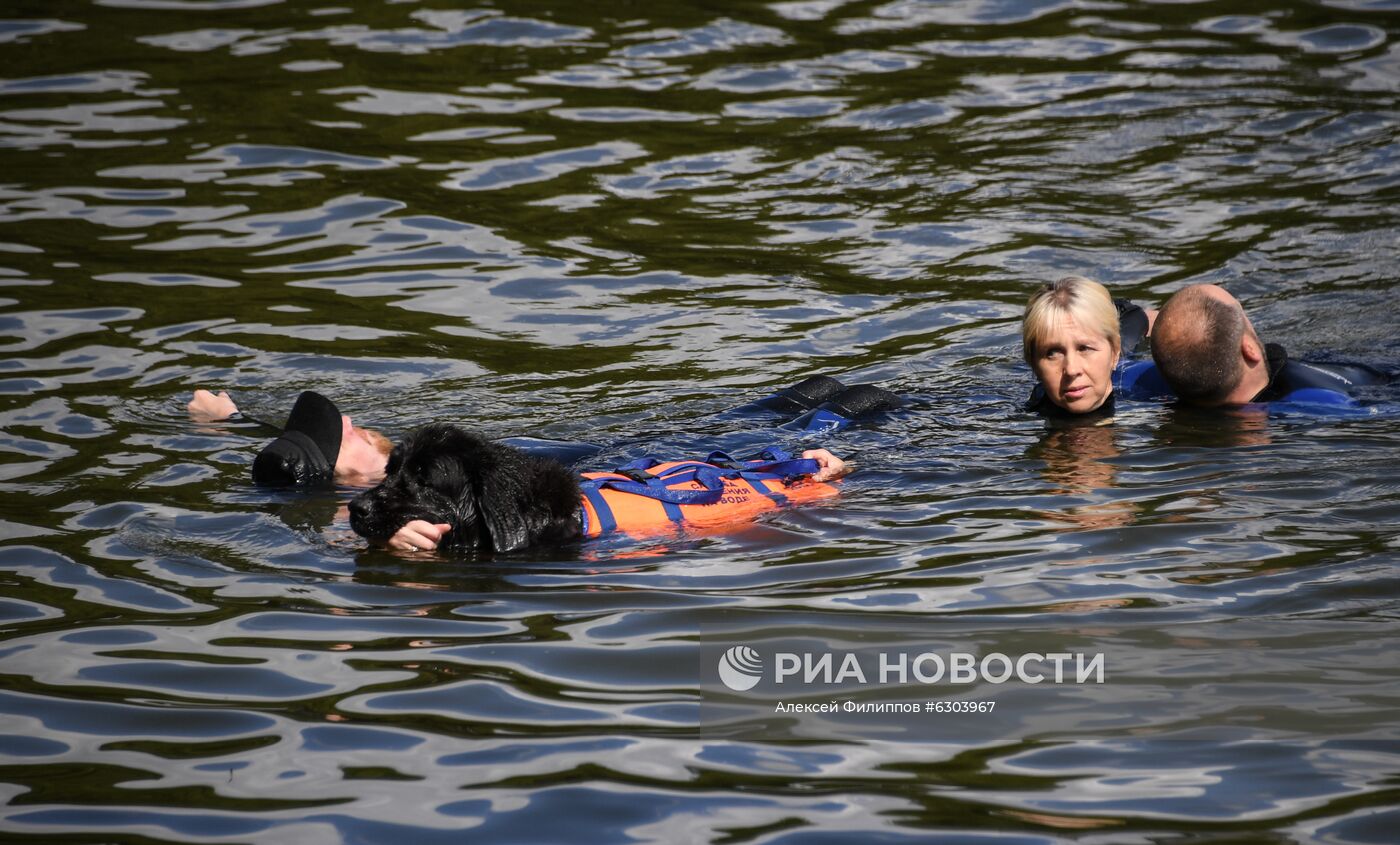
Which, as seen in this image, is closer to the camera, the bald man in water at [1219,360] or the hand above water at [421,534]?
the hand above water at [421,534]

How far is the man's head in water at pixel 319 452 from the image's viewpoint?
670cm

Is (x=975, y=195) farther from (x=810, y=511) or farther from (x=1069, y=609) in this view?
(x=1069, y=609)

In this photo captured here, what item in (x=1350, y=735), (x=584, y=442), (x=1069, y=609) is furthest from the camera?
(x=584, y=442)

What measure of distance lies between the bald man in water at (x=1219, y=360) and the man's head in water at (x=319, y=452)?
4.13 meters

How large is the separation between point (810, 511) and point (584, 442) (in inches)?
62.5

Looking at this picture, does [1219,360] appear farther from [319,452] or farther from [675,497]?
[319,452]

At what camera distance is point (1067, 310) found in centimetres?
719

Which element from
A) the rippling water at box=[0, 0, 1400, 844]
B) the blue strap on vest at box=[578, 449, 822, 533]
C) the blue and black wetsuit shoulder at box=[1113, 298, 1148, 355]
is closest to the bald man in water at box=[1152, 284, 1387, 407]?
the rippling water at box=[0, 0, 1400, 844]

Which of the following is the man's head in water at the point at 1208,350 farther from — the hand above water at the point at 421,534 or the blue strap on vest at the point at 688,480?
the hand above water at the point at 421,534

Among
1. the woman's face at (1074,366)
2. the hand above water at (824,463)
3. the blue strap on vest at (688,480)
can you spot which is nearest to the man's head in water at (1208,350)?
the woman's face at (1074,366)

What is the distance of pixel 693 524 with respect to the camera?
606 centimetres

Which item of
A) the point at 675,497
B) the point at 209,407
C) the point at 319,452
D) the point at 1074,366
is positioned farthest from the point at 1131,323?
the point at 209,407

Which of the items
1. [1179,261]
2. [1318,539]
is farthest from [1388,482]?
[1179,261]

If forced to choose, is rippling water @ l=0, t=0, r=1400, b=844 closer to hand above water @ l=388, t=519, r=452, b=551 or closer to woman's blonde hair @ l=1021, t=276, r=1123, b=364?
→ hand above water @ l=388, t=519, r=452, b=551
